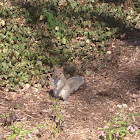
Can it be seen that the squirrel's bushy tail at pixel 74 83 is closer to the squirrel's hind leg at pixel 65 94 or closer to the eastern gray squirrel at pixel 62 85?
the eastern gray squirrel at pixel 62 85

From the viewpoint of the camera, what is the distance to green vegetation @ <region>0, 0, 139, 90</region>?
5.90m

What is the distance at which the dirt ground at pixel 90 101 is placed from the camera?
13.9 ft

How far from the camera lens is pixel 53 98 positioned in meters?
5.05

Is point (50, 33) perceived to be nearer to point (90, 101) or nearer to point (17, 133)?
point (90, 101)

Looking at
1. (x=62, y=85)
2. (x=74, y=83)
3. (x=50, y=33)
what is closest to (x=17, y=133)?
(x=62, y=85)

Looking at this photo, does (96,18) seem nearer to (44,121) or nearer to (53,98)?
(53,98)

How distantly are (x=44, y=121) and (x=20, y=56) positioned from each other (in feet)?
6.96

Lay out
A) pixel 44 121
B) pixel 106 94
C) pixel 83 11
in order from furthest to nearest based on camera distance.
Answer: pixel 83 11 < pixel 106 94 < pixel 44 121

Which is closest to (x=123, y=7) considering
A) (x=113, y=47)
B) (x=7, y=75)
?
(x=113, y=47)

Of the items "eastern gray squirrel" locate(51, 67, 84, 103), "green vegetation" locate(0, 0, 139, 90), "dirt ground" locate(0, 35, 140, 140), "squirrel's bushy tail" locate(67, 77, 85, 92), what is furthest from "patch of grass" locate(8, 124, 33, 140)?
"green vegetation" locate(0, 0, 139, 90)

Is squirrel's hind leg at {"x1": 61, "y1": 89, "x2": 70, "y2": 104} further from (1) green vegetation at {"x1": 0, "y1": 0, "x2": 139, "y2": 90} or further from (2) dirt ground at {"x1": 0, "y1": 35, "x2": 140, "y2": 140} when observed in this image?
(1) green vegetation at {"x1": 0, "y1": 0, "x2": 139, "y2": 90}

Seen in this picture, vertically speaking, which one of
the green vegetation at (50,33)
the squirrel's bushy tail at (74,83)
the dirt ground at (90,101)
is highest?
the green vegetation at (50,33)

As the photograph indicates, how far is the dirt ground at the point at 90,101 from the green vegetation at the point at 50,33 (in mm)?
415

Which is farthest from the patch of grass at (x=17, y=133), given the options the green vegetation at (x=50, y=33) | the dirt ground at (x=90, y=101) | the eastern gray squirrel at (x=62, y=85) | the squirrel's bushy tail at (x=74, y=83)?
the green vegetation at (x=50, y=33)
